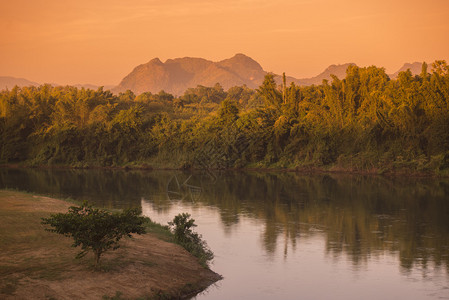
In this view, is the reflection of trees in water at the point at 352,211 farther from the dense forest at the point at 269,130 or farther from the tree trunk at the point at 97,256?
the tree trunk at the point at 97,256

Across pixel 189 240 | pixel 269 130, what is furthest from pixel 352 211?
pixel 269 130

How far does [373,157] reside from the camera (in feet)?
157

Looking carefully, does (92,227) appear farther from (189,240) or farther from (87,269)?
(189,240)

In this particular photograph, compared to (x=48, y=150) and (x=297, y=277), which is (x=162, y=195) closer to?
(x=297, y=277)

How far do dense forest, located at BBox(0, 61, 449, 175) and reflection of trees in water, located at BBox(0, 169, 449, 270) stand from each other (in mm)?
4594

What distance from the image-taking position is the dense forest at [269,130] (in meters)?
47.2

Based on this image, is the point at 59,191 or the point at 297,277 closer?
the point at 297,277

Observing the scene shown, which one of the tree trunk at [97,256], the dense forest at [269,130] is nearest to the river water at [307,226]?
the tree trunk at [97,256]

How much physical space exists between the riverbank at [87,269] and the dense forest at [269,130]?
35.2 meters

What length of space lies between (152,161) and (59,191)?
22.9m

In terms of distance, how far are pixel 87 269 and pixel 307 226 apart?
12.6m

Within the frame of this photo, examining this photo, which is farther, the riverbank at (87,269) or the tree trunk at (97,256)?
the tree trunk at (97,256)

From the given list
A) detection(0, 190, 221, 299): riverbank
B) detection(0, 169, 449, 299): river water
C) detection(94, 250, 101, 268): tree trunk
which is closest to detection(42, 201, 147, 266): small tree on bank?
detection(94, 250, 101, 268): tree trunk

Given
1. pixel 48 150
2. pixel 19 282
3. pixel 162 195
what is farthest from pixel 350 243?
pixel 48 150
